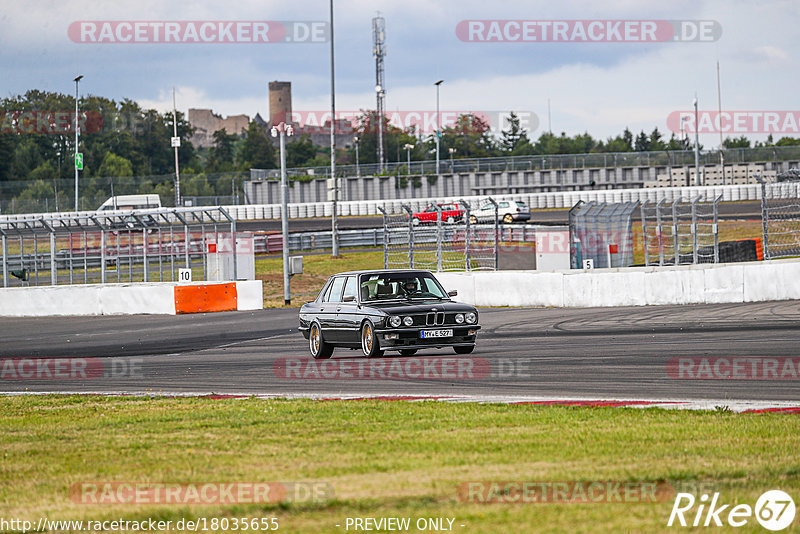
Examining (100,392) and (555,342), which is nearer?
(100,392)

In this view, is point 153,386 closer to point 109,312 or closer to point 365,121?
point 109,312

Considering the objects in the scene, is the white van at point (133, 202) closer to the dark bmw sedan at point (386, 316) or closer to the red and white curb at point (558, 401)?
the dark bmw sedan at point (386, 316)

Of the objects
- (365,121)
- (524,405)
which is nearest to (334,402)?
(524,405)

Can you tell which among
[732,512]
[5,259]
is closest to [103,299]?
[5,259]

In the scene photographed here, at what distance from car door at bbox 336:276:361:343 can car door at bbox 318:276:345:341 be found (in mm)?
90

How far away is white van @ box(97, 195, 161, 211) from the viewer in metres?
57.4

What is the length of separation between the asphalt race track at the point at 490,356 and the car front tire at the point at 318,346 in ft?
0.65

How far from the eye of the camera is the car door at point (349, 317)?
14789mm

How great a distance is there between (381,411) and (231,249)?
19.3 m

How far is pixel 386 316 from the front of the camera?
46.4ft

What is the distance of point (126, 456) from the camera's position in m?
7.41

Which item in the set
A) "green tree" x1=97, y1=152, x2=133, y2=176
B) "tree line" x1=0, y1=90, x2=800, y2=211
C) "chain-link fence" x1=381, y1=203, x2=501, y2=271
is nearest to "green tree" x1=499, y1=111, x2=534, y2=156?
"tree line" x1=0, y1=90, x2=800, y2=211

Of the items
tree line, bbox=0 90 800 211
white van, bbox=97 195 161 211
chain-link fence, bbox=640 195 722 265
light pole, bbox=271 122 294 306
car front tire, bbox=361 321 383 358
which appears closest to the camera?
car front tire, bbox=361 321 383 358

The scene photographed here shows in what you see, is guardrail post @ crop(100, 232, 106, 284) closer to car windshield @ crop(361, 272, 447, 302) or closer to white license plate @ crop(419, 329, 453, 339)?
car windshield @ crop(361, 272, 447, 302)
